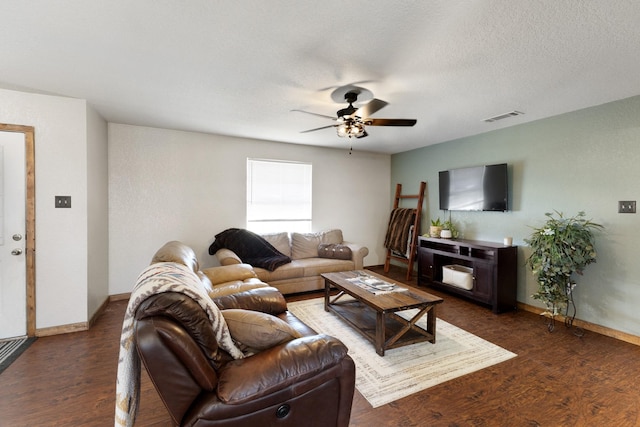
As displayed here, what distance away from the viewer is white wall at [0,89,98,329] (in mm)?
2764

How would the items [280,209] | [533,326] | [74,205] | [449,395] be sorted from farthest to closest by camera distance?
[280,209] → [533,326] → [74,205] → [449,395]

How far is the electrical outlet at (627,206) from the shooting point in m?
2.76

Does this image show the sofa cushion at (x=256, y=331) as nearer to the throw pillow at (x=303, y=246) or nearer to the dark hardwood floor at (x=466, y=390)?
the dark hardwood floor at (x=466, y=390)

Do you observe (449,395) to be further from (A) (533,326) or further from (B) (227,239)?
(B) (227,239)

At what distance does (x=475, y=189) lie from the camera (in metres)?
4.15

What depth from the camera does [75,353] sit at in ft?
8.10

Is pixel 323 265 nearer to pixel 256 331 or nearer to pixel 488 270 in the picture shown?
pixel 488 270

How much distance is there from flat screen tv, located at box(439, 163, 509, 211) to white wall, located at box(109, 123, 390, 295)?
1.98 m

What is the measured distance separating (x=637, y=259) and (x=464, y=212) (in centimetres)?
195

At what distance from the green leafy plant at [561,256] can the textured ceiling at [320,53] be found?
1.32 metres

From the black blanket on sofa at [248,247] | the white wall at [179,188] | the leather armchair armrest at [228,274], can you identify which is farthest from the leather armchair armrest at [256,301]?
the white wall at [179,188]

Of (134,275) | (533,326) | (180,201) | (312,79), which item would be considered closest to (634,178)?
(533,326)

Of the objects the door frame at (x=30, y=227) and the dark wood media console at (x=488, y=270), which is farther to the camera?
the dark wood media console at (x=488, y=270)

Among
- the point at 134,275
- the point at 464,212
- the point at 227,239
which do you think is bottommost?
the point at 134,275
